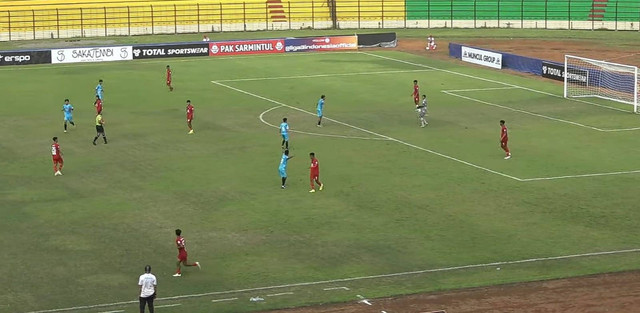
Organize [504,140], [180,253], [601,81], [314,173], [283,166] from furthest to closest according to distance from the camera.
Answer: [601,81]
[504,140]
[283,166]
[314,173]
[180,253]

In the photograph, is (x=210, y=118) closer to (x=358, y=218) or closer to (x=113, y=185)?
(x=113, y=185)

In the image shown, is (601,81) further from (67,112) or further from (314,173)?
(67,112)

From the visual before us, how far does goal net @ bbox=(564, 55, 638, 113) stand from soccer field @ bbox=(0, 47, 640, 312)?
194cm

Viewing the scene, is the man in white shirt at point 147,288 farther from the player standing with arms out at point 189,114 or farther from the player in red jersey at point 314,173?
the player standing with arms out at point 189,114

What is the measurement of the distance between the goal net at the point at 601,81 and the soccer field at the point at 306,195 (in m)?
1.94

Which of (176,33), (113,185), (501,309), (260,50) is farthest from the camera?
(176,33)

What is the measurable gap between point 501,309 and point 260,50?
66.7 meters

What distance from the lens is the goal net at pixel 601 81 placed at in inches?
2788

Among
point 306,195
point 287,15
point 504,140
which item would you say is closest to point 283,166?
point 306,195

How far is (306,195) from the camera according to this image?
152 feet

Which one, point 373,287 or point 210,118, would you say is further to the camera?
point 210,118

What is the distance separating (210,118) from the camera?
65.6m

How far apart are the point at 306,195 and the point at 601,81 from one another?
33.4 meters

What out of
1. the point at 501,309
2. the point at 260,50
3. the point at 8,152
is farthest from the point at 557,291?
the point at 260,50
